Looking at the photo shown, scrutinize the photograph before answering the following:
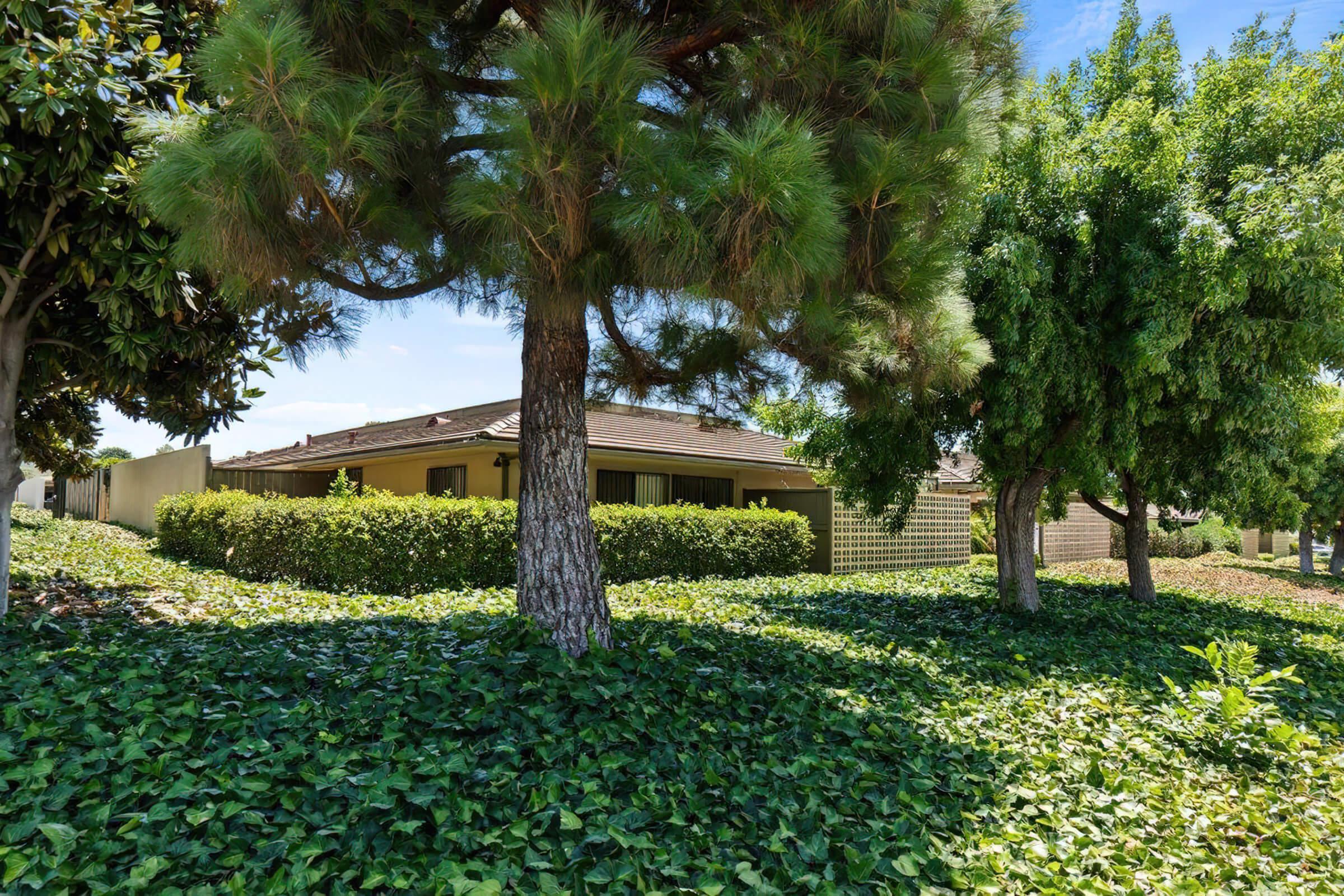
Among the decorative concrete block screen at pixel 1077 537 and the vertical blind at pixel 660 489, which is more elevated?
the vertical blind at pixel 660 489

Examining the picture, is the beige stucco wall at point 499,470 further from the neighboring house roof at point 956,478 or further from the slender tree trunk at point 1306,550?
the slender tree trunk at point 1306,550

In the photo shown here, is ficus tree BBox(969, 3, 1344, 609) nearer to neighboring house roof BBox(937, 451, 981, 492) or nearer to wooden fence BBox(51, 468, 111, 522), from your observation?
neighboring house roof BBox(937, 451, 981, 492)

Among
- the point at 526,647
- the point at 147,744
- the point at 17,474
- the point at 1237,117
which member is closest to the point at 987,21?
the point at 526,647

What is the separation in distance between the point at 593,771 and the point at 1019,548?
310 inches

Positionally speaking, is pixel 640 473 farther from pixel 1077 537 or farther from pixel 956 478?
pixel 1077 537

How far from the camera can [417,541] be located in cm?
984

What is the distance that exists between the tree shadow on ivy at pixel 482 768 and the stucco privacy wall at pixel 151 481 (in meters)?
13.2

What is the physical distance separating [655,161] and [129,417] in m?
6.99

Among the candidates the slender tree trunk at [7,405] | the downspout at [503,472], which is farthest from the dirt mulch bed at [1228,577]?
the slender tree trunk at [7,405]

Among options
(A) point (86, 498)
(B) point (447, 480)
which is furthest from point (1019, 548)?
(A) point (86, 498)

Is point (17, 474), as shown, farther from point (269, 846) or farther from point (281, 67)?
point (269, 846)

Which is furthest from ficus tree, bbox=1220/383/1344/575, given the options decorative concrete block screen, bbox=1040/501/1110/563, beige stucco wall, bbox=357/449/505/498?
beige stucco wall, bbox=357/449/505/498

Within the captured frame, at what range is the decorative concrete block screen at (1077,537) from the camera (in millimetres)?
21016

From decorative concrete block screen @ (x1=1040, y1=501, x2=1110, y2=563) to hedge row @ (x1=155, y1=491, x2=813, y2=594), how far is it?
38.6 feet
